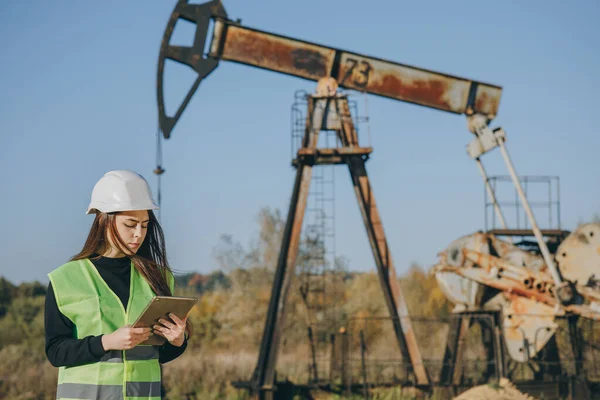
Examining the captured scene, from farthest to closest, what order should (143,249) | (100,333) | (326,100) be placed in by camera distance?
(326,100) < (143,249) < (100,333)

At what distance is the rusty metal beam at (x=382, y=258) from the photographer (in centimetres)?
1402

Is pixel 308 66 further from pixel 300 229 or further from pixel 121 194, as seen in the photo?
pixel 121 194

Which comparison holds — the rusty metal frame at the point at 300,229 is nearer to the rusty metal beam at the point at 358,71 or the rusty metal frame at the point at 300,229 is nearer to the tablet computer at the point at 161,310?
the rusty metal beam at the point at 358,71

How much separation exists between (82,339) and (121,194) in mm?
513

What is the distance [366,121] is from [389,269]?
2267mm

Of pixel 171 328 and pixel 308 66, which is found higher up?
pixel 308 66

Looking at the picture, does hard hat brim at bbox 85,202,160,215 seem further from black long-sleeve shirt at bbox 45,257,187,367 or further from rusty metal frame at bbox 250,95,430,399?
rusty metal frame at bbox 250,95,430,399

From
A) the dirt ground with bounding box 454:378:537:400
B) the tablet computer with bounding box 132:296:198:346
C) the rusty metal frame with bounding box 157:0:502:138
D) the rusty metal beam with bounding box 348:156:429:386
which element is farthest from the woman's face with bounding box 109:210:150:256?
the rusty metal beam with bounding box 348:156:429:386

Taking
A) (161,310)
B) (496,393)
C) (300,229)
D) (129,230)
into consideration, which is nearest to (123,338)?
(161,310)

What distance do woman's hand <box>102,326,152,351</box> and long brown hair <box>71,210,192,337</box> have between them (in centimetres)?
25

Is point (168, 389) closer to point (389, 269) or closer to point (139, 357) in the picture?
point (389, 269)

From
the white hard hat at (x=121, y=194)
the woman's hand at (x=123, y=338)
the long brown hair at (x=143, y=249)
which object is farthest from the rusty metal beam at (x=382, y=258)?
the woman's hand at (x=123, y=338)

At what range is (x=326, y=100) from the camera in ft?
46.5

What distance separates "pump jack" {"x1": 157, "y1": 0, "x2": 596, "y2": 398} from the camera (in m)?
13.9
